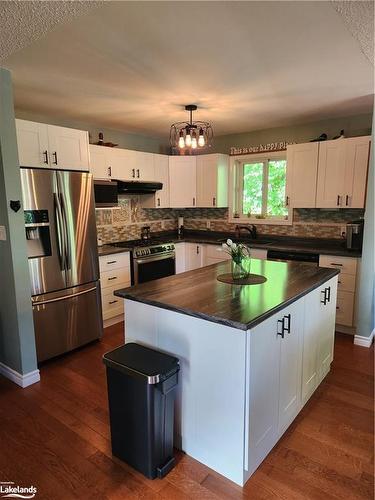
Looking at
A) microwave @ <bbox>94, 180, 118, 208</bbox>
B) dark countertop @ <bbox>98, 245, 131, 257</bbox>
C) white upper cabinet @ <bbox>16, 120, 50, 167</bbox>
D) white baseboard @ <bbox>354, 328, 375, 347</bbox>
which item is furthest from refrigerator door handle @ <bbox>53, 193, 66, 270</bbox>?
white baseboard @ <bbox>354, 328, 375, 347</bbox>

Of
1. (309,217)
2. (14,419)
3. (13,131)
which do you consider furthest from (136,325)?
(309,217)

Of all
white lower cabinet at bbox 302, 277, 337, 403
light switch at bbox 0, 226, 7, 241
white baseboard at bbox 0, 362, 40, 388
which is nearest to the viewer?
white lower cabinet at bbox 302, 277, 337, 403

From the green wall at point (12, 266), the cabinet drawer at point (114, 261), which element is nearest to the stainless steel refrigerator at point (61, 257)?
the green wall at point (12, 266)

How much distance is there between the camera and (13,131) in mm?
2414

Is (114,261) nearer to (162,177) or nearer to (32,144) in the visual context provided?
(32,144)

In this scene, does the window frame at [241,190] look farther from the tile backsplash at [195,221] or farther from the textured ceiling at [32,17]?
the textured ceiling at [32,17]

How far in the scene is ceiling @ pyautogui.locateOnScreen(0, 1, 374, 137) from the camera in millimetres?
1668

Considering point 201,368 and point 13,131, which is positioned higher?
point 13,131

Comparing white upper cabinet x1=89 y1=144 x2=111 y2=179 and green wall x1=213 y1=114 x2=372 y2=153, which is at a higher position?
green wall x1=213 y1=114 x2=372 y2=153

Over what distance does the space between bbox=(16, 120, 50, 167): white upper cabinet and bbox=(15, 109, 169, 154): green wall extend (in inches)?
31.6

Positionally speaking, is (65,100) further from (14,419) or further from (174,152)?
(14,419)

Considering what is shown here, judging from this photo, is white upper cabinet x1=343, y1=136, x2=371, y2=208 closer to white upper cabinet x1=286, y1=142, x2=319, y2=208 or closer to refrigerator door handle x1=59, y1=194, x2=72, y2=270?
white upper cabinet x1=286, y1=142, x2=319, y2=208

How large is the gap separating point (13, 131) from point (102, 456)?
7.62ft

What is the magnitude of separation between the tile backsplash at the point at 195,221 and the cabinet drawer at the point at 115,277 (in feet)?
2.28
